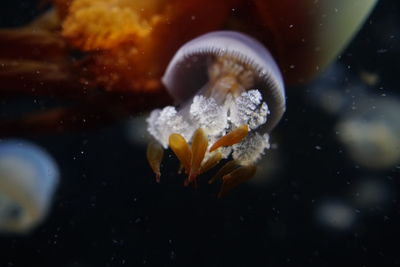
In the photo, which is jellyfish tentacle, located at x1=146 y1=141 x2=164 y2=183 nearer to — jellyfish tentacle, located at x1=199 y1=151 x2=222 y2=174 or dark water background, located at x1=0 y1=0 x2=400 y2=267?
jellyfish tentacle, located at x1=199 y1=151 x2=222 y2=174

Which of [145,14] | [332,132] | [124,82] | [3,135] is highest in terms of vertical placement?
[145,14]

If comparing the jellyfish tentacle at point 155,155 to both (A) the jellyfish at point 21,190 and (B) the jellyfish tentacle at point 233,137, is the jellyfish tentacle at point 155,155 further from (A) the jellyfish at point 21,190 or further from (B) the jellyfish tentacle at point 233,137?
(A) the jellyfish at point 21,190

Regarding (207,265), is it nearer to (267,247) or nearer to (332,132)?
(267,247)

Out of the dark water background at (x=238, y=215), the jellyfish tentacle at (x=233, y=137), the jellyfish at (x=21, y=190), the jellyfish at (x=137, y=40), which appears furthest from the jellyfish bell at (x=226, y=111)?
the jellyfish at (x=21, y=190)

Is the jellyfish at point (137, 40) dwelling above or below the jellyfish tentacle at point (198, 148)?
above

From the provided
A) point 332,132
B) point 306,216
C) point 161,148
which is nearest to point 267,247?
point 306,216

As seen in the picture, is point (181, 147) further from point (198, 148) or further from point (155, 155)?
point (155, 155)
